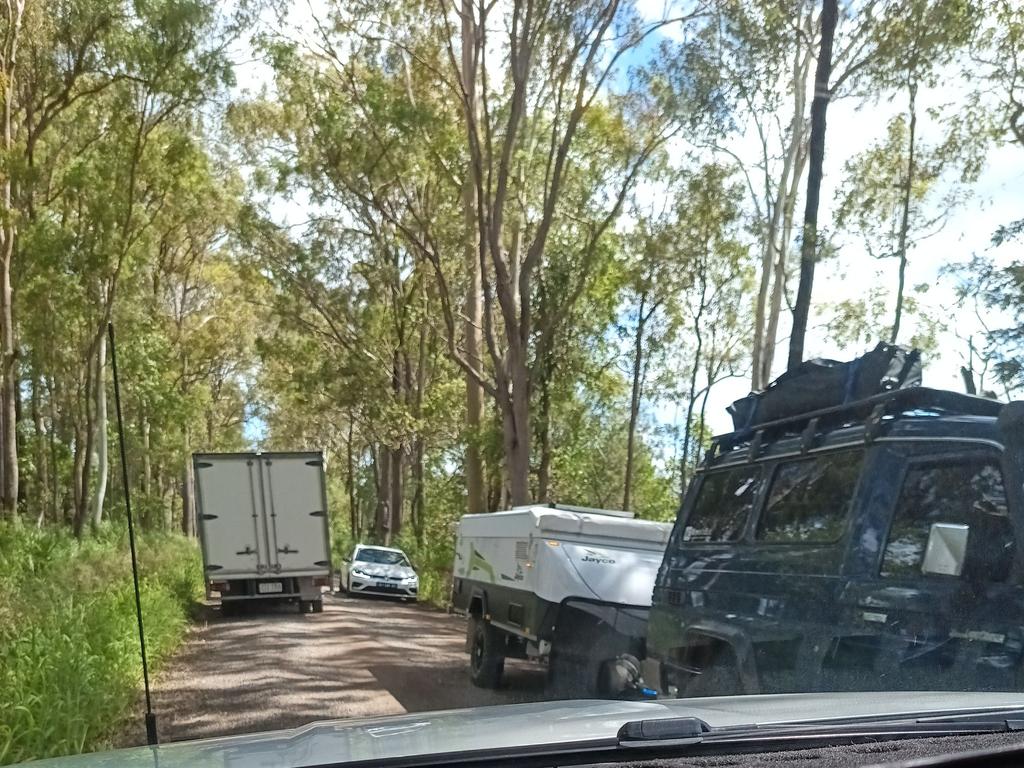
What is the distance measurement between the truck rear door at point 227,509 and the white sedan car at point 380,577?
7192 millimetres

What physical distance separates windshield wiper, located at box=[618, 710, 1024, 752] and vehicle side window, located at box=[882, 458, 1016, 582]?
177 centimetres

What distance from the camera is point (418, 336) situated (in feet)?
113

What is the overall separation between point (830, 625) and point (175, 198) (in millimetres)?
23502

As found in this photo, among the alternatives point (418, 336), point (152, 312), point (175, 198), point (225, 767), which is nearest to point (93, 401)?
point (152, 312)

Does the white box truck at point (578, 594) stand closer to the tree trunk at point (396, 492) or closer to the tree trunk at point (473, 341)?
the tree trunk at point (473, 341)

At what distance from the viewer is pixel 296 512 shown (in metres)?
20.2

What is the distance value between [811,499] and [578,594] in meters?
3.84

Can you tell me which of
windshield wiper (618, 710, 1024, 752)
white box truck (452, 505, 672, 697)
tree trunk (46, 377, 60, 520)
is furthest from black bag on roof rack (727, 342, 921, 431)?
tree trunk (46, 377, 60, 520)

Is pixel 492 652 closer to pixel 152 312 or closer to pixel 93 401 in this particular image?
pixel 93 401

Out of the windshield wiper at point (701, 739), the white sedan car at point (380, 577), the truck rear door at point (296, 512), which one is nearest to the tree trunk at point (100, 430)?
the white sedan car at point (380, 577)

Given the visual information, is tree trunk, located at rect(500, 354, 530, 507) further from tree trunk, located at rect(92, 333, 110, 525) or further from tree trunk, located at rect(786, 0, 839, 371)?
tree trunk, located at rect(92, 333, 110, 525)

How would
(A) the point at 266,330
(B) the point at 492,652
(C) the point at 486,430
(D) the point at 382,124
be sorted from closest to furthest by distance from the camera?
(B) the point at 492,652 → (D) the point at 382,124 → (C) the point at 486,430 → (A) the point at 266,330

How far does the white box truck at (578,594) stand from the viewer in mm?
9445

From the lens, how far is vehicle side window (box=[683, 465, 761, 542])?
23.1 feet
